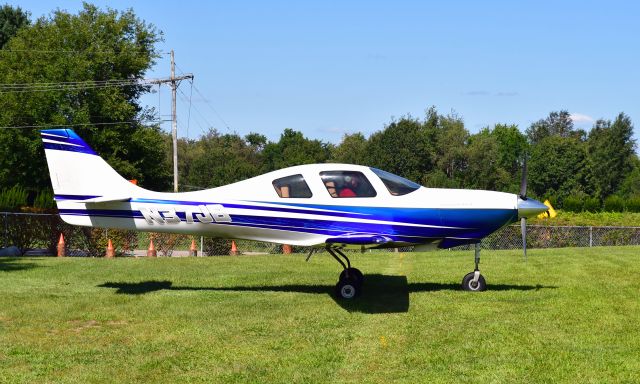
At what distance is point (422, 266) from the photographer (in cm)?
1758

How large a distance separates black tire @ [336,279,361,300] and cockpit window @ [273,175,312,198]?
63.5 inches

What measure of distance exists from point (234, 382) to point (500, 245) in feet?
74.5

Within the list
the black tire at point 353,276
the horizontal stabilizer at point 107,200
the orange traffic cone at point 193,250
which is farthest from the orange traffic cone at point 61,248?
the black tire at point 353,276

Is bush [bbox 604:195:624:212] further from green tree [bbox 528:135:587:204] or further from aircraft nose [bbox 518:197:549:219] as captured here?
green tree [bbox 528:135:587:204]

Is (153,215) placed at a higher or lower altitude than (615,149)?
lower

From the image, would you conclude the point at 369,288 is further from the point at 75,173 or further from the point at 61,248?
the point at 61,248

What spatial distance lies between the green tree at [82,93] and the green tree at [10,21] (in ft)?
29.7

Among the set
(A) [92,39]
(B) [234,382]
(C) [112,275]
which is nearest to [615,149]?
(A) [92,39]

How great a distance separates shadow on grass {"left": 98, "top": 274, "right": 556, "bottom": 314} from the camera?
12.2 metres

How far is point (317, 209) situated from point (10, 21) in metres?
60.8

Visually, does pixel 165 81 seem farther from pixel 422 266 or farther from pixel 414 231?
pixel 414 231

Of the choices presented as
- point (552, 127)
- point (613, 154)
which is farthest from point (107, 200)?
point (552, 127)

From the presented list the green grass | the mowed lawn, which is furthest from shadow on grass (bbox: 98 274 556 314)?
the green grass

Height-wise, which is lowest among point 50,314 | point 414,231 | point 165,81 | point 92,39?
point 50,314
